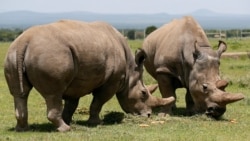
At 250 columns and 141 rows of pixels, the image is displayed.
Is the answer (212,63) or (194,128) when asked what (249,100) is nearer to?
(212,63)

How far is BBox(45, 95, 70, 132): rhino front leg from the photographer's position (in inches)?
436

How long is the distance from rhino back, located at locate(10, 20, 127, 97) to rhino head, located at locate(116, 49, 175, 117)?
0.43 metres

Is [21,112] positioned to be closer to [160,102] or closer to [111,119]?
[111,119]

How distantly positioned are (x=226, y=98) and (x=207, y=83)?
0.68m

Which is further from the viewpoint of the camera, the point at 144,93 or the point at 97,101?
the point at 144,93

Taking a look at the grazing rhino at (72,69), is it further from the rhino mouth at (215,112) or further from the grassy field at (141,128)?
the rhino mouth at (215,112)

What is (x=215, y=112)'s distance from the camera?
13.2 m

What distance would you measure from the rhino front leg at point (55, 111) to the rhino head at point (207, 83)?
339 cm

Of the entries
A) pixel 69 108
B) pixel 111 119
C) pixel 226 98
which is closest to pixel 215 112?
pixel 226 98

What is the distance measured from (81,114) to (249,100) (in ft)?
15.5

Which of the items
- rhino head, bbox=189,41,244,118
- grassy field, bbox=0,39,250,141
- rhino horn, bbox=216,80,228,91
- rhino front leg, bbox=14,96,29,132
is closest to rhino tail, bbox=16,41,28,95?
rhino front leg, bbox=14,96,29,132

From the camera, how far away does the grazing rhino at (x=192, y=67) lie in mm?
13203

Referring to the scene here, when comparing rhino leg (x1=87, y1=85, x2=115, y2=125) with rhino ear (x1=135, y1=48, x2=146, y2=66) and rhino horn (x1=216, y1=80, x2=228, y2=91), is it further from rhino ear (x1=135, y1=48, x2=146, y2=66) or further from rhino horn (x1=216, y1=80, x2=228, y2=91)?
rhino horn (x1=216, y1=80, x2=228, y2=91)

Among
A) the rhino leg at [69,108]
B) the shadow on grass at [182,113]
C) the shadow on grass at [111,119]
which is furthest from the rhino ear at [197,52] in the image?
the rhino leg at [69,108]
